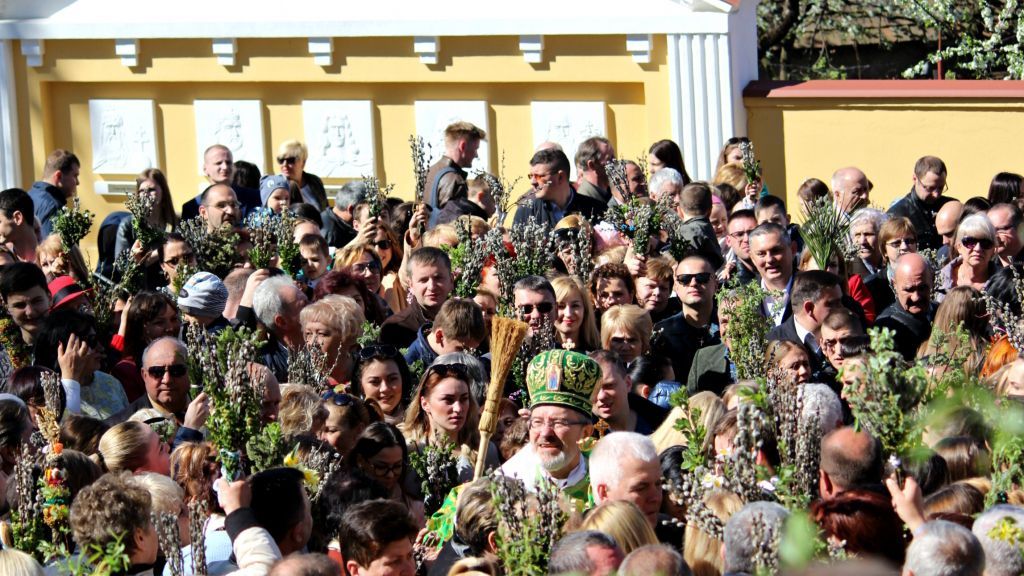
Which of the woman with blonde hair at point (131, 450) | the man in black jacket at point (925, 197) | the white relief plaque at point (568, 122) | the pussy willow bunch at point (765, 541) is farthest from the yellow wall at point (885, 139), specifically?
the pussy willow bunch at point (765, 541)

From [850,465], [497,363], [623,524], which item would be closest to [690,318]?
[497,363]

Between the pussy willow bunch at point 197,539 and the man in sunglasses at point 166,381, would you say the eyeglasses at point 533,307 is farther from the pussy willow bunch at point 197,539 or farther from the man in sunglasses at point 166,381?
the pussy willow bunch at point 197,539

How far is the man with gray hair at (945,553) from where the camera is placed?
549 centimetres

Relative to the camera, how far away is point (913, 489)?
20.5ft

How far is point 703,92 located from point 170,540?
12.0 m

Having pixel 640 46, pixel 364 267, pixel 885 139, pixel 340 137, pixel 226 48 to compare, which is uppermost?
pixel 226 48

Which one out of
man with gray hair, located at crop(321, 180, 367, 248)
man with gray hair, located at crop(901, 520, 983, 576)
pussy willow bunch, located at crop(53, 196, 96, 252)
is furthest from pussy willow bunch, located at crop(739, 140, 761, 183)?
man with gray hair, located at crop(901, 520, 983, 576)

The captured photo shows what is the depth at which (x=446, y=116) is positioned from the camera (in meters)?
18.5

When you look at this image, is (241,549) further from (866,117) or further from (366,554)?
(866,117)

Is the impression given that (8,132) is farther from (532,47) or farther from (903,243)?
(903,243)

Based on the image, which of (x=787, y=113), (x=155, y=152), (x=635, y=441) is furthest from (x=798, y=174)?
(x=635, y=441)

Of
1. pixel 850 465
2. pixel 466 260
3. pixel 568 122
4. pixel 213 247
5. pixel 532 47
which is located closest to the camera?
pixel 850 465

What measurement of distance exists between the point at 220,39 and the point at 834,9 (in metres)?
9.87

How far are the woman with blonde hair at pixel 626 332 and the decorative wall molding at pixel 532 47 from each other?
27.0 ft
